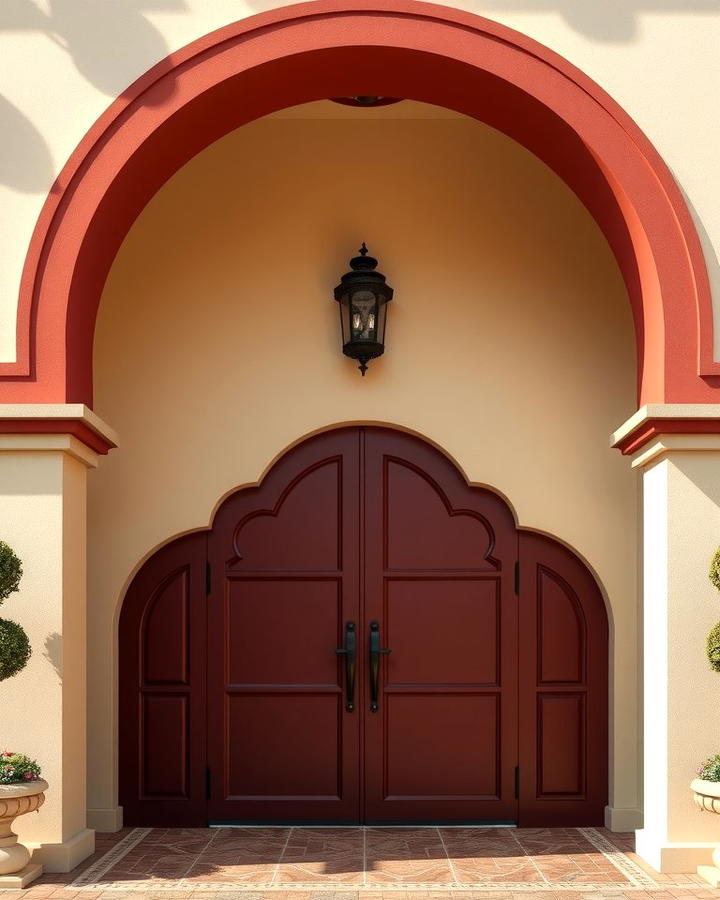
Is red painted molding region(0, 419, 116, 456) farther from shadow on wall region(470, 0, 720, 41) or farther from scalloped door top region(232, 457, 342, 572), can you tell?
shadow on wall region(470, 0, 720, 41)

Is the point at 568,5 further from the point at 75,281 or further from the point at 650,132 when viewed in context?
the point at 75,281

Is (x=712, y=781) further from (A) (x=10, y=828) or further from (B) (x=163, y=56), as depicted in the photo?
(B) (x=163, y=56)

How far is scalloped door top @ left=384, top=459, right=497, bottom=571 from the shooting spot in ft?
24.1

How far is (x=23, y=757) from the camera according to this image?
5.66 metres

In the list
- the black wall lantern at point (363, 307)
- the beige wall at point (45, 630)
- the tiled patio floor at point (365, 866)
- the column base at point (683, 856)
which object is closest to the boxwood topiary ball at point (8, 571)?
the beige wall at point (45, 630)

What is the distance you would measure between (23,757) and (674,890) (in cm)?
320

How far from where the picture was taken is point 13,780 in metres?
5.52

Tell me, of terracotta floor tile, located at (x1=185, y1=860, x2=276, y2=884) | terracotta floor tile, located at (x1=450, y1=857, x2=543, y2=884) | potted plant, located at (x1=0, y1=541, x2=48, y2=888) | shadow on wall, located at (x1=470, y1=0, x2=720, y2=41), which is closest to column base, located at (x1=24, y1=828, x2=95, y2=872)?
potted plant, located at (x1=0, y1=541, x2=48, y2=888)

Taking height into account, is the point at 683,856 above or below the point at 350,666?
below

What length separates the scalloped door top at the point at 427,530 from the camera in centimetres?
734

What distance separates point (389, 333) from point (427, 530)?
4.17ft

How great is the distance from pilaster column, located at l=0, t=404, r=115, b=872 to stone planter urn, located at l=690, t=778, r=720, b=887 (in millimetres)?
3105

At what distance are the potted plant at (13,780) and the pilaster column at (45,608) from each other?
160 millimetres

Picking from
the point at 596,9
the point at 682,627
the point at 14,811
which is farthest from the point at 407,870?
the point at 596,9
